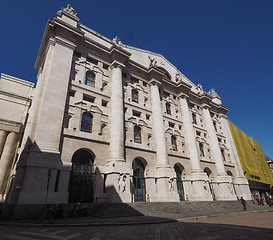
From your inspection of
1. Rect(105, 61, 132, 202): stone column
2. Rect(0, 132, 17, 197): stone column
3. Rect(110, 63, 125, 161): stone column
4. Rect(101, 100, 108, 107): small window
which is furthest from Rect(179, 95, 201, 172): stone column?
Rect(0, 132, 17, 197): stone column

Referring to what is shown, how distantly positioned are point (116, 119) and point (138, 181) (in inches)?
338

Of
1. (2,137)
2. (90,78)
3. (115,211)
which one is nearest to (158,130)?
(90,78)

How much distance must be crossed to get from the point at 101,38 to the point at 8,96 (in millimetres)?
16541

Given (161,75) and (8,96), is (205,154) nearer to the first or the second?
(161,75)

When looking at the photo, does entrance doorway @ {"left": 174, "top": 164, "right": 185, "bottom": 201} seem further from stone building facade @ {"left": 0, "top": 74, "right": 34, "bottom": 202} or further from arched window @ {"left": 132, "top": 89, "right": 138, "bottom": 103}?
stone building facade @ {"left": 0, "top": 74, "right": 34, "bottom": 202}

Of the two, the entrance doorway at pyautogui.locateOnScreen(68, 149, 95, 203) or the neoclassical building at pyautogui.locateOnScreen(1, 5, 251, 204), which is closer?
the neoclassical building at pyautogui.locateOnScreen(1, 5, 251, 204)

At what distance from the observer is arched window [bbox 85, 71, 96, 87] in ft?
77.6

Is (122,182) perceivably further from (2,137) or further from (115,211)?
(2,137)

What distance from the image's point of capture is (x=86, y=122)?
68.2ft

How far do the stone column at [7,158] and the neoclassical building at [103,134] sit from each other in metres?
0.96

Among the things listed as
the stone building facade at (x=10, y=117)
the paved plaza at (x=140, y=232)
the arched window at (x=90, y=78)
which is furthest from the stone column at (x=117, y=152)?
the stone building facade at (x=10, y=117)

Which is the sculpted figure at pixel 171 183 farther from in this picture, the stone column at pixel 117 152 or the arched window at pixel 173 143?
the arched window at pixel 173 143

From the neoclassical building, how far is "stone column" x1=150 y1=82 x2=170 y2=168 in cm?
15

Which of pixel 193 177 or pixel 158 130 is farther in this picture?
pixel 193 177
